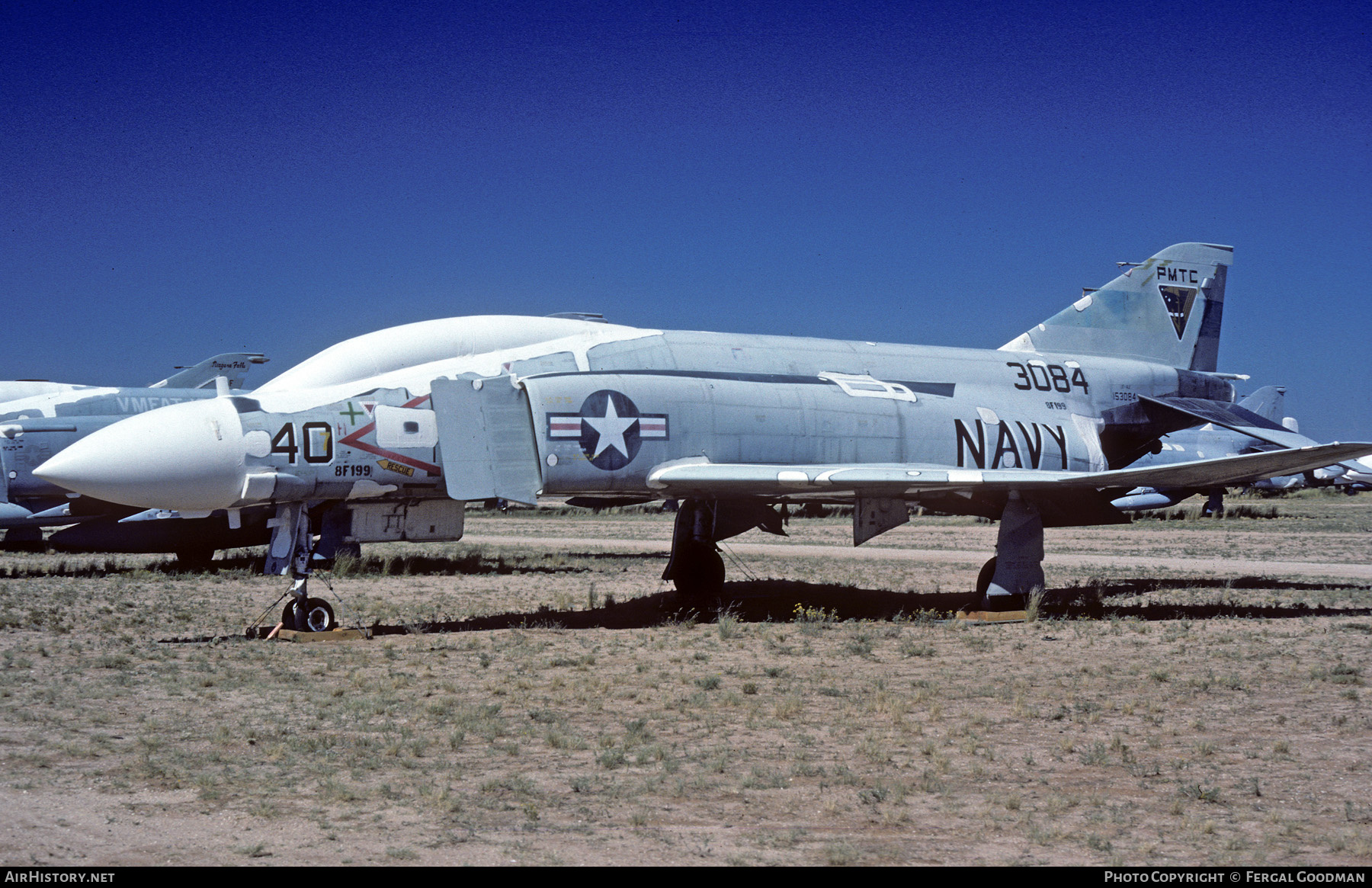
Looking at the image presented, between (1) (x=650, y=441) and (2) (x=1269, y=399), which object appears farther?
(2) (x=1269, y=399)

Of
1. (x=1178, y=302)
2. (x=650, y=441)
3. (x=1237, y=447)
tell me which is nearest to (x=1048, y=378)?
Result: (x=1178, y=302)

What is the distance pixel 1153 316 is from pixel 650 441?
10.4 meters

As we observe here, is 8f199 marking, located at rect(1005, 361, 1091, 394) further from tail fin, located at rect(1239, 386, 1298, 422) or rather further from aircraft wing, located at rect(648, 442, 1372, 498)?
tail fin, located at rect(1239, 386, 1298, 422)

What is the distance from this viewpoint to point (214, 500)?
11469 mm

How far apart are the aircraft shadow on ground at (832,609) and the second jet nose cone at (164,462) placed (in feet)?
9.11

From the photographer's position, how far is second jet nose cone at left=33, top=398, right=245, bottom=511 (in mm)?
10938

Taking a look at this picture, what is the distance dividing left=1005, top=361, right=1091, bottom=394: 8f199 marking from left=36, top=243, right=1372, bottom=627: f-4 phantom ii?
4 centimetres

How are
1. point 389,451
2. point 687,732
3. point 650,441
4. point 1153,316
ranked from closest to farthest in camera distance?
1. point 687,732
2. point 389,451
3. point 650,441
4. point 1153,316

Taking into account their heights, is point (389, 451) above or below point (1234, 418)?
below

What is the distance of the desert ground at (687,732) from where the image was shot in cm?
551

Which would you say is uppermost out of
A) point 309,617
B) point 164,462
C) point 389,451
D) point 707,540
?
point 389,451

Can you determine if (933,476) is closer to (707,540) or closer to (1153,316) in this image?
(707,540)

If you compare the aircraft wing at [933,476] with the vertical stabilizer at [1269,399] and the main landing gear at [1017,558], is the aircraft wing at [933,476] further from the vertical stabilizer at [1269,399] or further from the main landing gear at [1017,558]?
the vertical stabilizer at [1269,399]

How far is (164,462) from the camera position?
437 inches
